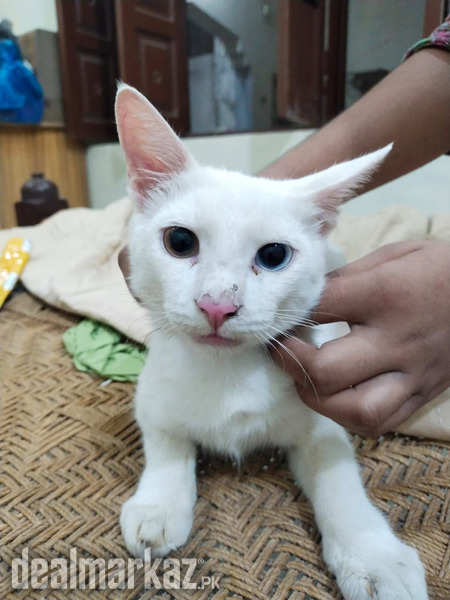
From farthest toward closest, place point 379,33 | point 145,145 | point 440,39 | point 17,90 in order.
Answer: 1. point 17,90
2. point 379,33
3. point 440,39
4. point 145,145

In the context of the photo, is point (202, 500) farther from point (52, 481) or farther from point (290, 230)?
point (290, 230)

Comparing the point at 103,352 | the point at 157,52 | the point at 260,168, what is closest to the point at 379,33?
the point at 260,168

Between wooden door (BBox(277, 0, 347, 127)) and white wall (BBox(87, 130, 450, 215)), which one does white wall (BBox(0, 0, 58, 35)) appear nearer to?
white wall (BBox(87, 130, 450, 215))

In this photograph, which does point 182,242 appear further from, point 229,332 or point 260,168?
point 260,168

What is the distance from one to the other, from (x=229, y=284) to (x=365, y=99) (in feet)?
2.55

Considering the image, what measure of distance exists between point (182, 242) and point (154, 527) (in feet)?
1.26

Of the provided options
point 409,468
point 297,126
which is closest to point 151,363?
point 409,468

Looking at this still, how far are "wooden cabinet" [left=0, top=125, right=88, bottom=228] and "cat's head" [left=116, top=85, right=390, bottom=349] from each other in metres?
2.42

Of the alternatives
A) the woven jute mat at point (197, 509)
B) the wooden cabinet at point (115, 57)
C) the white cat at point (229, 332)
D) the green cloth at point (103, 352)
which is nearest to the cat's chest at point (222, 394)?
the white cat at point (229, 332)

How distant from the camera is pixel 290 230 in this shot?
617 millimetres

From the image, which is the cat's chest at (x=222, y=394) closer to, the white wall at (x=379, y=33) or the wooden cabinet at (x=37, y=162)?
the white wall at (x=379, y=33)

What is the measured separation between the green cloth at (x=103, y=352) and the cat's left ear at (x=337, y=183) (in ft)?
2.01

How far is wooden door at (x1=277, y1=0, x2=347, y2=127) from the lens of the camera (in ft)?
6.09

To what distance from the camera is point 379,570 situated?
541 millimetres
